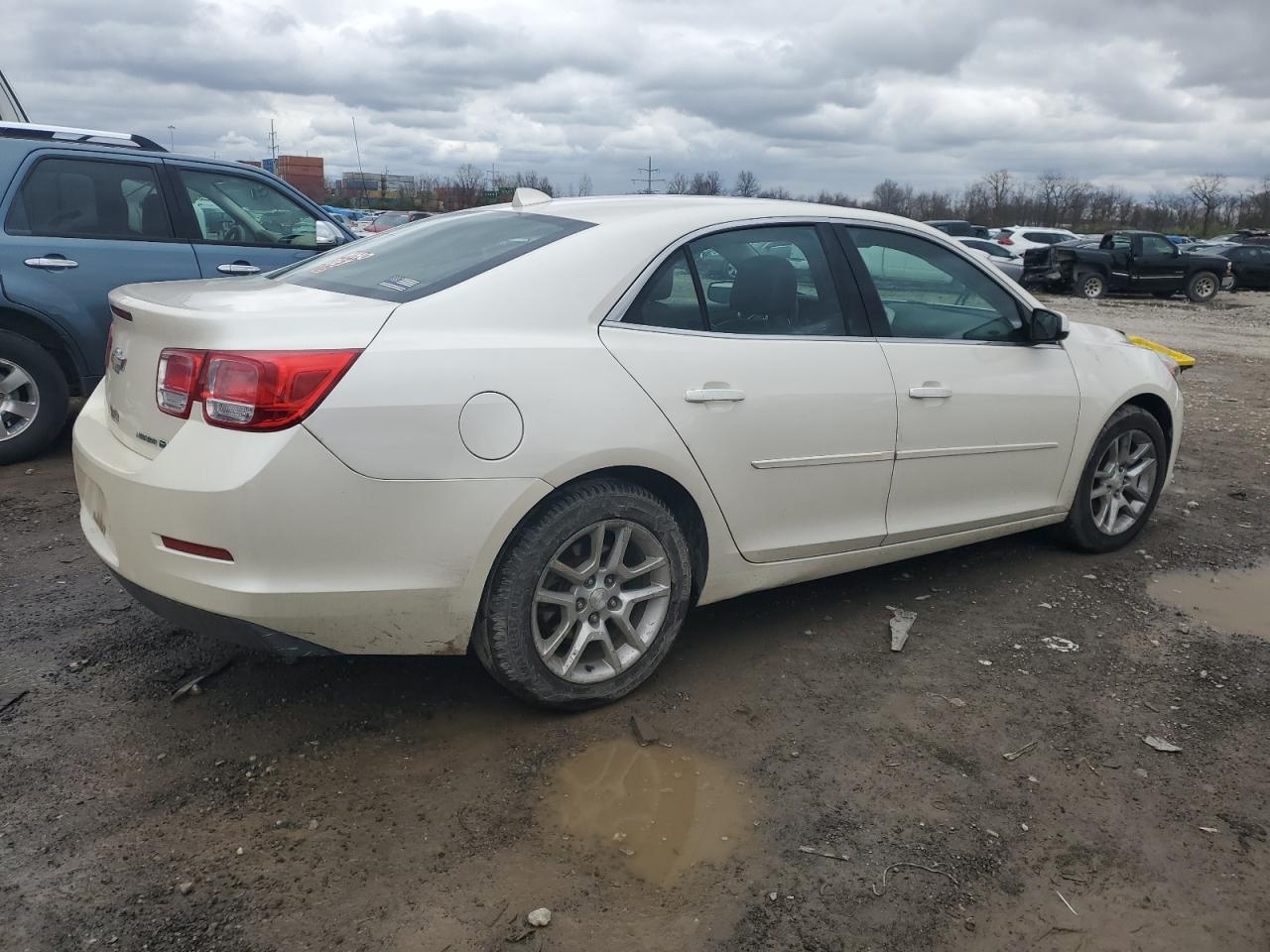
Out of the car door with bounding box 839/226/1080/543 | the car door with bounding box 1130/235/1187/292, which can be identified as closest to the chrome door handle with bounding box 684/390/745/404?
the car door with bounding box 839/226/1080/543

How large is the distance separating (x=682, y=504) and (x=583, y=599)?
18.3 inches

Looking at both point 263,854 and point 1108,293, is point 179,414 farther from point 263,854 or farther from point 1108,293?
point 1108,293

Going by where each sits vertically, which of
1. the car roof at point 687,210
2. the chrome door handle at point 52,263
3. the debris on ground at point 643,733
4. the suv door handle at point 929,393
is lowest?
the debris on ground at point 643,733

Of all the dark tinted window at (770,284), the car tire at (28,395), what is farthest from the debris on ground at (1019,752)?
the car tire at (28,395)

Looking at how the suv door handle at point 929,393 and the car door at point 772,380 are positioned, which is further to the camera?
the suv door handle at point 929,393

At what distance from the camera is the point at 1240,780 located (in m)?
3.01

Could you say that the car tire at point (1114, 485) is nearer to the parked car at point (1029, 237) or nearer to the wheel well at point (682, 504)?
the wheel well at point (682, 504)

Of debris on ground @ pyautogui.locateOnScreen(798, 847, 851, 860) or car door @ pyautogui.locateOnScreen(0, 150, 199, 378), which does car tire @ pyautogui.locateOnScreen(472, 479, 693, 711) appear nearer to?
debris on ground @ pyautogui.locateOnScreen(798, 847, 851, 860)

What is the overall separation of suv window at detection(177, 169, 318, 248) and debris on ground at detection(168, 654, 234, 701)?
3.73m

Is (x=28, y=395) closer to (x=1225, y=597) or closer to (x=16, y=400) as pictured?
(x=16, y=400)

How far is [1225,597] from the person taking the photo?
451 cm

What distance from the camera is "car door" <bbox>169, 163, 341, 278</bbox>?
6.29 metres

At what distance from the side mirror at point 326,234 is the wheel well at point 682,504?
4075 mm

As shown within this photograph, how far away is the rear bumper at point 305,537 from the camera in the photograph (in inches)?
103
